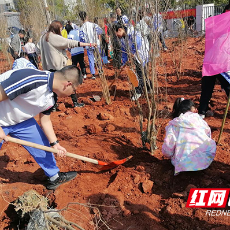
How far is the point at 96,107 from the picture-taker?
4965 mm

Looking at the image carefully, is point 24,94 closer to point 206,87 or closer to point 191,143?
point 191,143

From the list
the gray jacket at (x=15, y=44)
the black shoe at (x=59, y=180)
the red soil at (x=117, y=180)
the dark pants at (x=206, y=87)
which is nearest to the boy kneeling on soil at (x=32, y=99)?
the black shoe at (x=59, y=180)

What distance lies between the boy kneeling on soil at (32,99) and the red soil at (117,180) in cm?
57


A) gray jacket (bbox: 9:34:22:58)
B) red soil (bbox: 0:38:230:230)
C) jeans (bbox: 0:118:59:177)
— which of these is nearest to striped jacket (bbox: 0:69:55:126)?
jeans (bbox: 0:118:59:177)

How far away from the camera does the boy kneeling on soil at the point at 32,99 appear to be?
6.34 feet

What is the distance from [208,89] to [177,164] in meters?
1.52

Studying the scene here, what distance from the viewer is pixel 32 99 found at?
6.95 ft

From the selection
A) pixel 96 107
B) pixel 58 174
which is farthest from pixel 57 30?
pixel 58 174

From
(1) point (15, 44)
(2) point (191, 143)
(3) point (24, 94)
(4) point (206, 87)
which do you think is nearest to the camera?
(3) point (24, 94)

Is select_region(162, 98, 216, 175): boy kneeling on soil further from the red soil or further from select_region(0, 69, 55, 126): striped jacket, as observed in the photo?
select_region(0, 69, 55, 126): striped jacket

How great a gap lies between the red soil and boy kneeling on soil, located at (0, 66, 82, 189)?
0.57m

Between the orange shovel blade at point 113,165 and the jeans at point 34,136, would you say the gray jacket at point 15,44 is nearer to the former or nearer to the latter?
the jeans at point 34,136

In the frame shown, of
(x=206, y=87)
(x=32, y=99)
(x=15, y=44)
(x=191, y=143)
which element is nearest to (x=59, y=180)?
(x=32, y=99)

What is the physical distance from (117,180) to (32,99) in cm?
133
